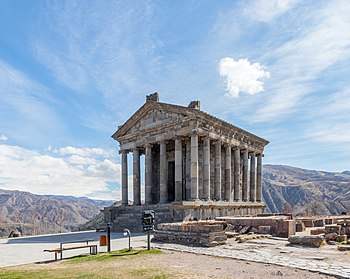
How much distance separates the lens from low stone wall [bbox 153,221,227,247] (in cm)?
1348

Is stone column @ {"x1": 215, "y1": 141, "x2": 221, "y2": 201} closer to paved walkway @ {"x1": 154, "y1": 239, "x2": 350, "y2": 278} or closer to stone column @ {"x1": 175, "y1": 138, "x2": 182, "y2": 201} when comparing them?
stone column @ {"x1": 175, "y1": 138, "x2": 182, "y2": 201}

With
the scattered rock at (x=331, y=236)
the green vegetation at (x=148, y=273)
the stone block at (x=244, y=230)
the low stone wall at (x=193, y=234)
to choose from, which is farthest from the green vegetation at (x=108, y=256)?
the scattered rock at (x=331, y=236)

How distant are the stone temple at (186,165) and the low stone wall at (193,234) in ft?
27.6

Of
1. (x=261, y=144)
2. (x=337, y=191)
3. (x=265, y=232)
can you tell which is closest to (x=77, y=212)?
(x=337, y=191)

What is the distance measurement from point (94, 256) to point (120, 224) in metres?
14.6

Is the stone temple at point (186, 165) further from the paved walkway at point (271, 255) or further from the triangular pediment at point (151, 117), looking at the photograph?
the paved walkway at point (271, 255)

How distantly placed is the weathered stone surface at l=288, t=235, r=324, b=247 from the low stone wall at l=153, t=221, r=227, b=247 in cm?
278

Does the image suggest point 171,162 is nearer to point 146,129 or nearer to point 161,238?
point 146,129

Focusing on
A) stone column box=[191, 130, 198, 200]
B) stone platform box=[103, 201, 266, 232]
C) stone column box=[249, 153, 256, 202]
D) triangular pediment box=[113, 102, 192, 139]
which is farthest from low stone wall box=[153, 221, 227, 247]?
stone column box=[249, 153, 256, 202]

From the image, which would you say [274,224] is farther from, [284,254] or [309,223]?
[309,223]

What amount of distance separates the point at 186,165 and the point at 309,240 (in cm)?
1708

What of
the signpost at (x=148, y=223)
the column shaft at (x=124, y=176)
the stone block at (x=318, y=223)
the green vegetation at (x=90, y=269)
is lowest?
the stone block at (x=318, y=223)

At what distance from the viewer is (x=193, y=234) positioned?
13953 mm

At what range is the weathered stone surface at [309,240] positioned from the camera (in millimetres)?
12859
